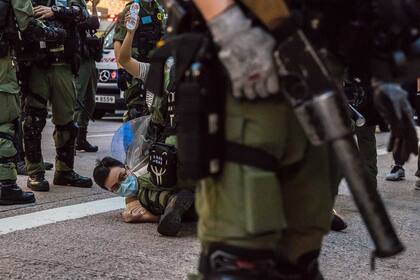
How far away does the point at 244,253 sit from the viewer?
5.44 feet

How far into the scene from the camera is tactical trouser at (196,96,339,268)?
1637 millimetres

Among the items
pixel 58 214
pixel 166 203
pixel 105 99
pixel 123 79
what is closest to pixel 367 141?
pixel 166 203

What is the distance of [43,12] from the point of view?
505 centimetres

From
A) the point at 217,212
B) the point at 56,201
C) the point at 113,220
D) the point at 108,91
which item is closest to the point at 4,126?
the point at 56,201

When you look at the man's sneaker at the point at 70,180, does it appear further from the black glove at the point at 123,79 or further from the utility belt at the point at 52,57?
the black glove at the point at 123,79

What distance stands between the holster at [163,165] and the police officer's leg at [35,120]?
57.7 inches

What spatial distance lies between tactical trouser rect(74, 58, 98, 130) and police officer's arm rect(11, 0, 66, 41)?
266 centimetres

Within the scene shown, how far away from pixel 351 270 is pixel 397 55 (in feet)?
6.33

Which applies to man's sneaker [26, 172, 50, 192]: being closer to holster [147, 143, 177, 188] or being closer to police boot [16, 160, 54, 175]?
police boot [16, 160, 54, 175]

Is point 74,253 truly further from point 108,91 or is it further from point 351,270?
point 108,91

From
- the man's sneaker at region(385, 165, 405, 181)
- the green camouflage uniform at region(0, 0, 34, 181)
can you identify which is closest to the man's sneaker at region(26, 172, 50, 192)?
the green camouflage uniform at region(0, 0, 34, 181)

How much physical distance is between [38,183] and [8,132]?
0.78 metres

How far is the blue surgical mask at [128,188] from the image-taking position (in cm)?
427

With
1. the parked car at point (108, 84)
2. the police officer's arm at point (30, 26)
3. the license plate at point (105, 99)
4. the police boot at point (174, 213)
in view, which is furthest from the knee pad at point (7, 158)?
the license plate at point (105, 99)
